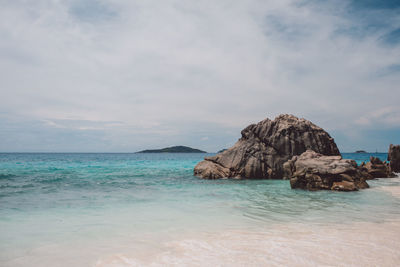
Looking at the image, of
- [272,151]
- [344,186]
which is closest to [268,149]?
[272,151]

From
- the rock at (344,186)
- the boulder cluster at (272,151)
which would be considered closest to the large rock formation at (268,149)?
the boulder cluster at (272,151)

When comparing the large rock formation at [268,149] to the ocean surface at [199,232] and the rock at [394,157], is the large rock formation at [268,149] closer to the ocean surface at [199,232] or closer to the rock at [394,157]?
the ocean surface at [199,232]

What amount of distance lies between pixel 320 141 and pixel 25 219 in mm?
22725

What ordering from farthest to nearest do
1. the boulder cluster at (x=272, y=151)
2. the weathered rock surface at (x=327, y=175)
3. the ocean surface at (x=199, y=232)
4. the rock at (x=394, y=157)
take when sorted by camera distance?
the rock at (x=394, y=157) → the boulder cluster at (x=272, y=151) → the weathered rock surface at (x=327, y=175) → the ocean surface at (x=199, y=232)

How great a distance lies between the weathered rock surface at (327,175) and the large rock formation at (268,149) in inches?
262

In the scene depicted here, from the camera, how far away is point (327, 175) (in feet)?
49.0

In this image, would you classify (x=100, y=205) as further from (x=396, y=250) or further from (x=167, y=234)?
(x=396, y=250)

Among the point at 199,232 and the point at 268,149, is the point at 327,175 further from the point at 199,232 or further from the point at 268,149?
the point at 199,232

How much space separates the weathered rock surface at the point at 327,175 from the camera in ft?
47.8

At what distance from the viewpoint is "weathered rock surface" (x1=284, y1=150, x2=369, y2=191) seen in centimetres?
1458

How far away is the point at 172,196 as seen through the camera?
516 inches

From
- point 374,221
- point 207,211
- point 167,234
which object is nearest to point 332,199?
point 374,221

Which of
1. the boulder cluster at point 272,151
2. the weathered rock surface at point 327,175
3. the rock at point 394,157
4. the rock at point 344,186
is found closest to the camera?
the rock at point 344,186

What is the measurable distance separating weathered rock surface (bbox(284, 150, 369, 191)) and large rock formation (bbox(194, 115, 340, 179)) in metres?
6.64
